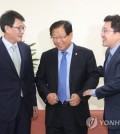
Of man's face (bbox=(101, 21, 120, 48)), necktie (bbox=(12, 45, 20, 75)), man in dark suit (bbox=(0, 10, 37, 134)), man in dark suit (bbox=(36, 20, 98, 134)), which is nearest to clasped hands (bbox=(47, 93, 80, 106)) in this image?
man in dark suit (bbox=(36, 20, 98, 134))

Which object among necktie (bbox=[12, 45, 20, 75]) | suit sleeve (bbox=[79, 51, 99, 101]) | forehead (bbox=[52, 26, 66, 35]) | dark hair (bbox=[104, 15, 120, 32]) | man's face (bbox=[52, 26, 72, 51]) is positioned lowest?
suit sleeve (bbox=[79, 51, 99, 101])

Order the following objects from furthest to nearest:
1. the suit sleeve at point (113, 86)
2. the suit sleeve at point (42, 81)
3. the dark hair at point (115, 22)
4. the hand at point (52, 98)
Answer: the suit sleeve at point (42, 81) < the hand at point (52, 98) < the dark hair at point (115, 22) < the suit sleeve at point (113, 86)

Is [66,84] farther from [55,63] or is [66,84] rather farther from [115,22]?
[115,22]

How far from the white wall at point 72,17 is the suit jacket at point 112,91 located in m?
1.43

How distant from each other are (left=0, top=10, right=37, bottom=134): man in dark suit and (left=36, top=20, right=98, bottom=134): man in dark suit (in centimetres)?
16

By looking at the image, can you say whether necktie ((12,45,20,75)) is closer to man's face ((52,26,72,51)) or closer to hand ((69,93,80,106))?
man's face ((52,26,72,51))

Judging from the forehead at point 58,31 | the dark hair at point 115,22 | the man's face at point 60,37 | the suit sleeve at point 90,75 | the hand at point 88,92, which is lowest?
the hand at point 88,92

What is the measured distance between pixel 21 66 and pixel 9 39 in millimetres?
273

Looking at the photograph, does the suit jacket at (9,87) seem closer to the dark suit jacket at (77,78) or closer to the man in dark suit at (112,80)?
the dark suit jacket at (77,78)

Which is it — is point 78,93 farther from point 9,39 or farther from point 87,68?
point 9,39

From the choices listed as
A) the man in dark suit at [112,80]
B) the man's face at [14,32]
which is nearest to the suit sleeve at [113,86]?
the man in dark suit at [112,80]

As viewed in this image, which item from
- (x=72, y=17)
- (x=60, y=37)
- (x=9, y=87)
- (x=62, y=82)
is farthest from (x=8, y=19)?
(x=72, y=17)

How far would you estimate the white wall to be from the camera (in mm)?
3812

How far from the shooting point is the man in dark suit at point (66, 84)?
8.83 feet
